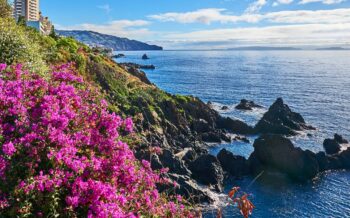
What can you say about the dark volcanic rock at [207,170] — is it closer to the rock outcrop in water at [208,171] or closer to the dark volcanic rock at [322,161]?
the rock outcrop in water at [208,171]

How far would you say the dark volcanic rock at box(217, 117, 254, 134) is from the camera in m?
73.1

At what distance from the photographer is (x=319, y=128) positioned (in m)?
75.9

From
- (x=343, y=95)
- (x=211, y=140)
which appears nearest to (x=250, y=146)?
(x=211, y=140)

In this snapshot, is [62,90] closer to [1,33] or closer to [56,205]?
[56,205]

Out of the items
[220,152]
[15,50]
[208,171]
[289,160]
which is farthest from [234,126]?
[15,50]

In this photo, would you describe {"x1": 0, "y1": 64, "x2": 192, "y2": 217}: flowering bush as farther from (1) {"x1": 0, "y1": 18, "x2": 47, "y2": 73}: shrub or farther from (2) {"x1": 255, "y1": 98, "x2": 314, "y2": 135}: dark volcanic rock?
(2) {"x1": 255, "y1": 98, "x2": 314, "y2": 135}: dark volcanic rock

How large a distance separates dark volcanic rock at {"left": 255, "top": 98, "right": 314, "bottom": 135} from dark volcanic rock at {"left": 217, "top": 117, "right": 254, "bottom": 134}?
5.43ft

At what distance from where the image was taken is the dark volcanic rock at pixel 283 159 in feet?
164

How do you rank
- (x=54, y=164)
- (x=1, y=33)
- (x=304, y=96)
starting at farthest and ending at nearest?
(x=304, y=96), (x=1, y=33), (x=54, y=164)

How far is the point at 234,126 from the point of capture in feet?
243

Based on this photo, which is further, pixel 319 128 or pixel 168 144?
pixel 319 128

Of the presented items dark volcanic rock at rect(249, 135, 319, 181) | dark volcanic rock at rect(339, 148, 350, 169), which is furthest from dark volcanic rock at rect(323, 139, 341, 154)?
dark volcanic rock at rect(249, 135, 319, 181)

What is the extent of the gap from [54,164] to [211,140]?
58283mm

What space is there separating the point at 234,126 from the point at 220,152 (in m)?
23.2
